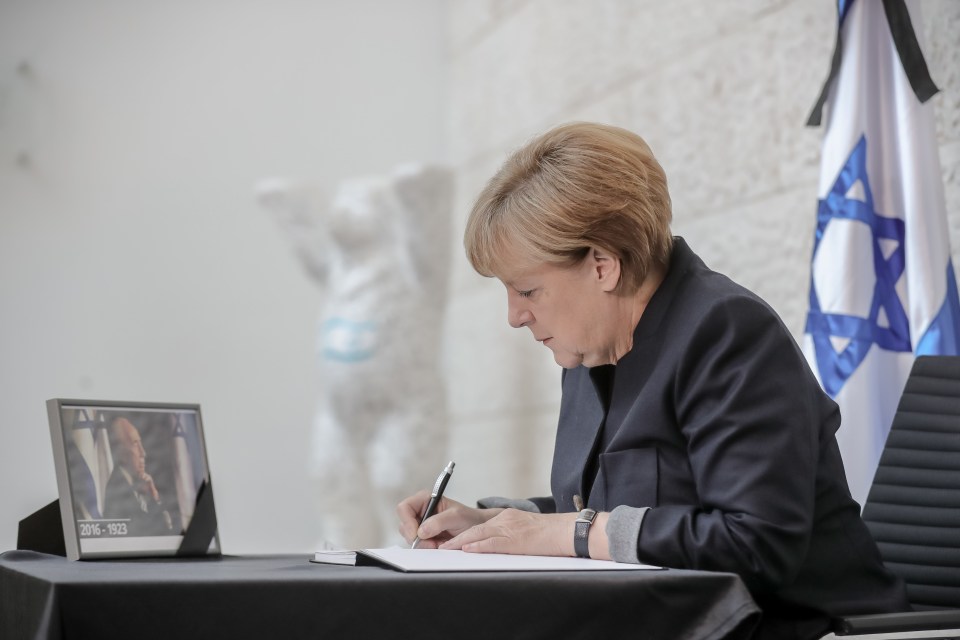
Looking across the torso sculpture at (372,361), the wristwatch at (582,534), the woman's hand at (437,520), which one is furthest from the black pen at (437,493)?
the torso sculpture at (372,361)

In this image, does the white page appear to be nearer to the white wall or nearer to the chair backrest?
the chair backrest

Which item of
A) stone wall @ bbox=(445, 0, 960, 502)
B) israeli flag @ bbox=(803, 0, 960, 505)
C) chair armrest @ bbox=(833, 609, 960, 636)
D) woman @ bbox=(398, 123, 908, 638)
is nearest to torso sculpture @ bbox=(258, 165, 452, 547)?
stone wall @ bbox=(445, 0, 960, 502)

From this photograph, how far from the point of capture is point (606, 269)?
52.4 inches

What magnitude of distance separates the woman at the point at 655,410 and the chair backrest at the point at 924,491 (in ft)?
1.09

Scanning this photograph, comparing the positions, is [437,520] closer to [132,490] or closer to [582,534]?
[582,534]

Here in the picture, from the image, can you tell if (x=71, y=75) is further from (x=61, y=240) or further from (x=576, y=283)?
(x=576, y=283)

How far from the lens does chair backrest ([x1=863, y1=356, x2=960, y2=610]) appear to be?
4.88 feet

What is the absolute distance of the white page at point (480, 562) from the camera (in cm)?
92

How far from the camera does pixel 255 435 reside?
5.09 metres

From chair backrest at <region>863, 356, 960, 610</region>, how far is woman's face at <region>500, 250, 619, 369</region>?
495mm

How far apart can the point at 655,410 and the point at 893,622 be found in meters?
0.33

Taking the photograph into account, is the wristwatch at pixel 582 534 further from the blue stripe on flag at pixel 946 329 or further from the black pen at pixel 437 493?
the blue stripe on flag at pixel 946 329

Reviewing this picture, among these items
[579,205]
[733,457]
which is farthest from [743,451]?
[579,205]

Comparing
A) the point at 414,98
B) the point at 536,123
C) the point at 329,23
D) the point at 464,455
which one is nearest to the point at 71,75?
the point at 329,23
